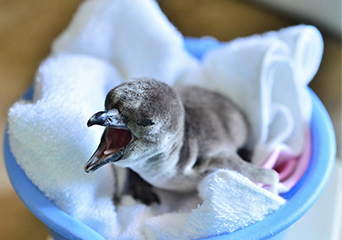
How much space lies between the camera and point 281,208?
0.53m

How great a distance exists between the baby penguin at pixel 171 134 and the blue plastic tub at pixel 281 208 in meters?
0.06

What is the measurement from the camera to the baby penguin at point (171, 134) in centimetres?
46

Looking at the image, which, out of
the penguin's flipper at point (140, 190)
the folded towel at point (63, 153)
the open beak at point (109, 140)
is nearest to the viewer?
the open beak at point (109, 140)

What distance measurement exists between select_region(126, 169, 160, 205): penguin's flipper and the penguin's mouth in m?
0.18

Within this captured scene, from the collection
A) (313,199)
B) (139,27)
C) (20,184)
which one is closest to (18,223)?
(20,184)

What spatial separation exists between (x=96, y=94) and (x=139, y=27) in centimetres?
19

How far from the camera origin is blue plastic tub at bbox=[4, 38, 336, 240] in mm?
493

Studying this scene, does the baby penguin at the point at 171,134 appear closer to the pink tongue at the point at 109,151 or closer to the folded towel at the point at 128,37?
the pink tongue at the point at 109,151

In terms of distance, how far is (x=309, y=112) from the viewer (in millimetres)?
707

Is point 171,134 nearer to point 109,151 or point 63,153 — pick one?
point 109,151

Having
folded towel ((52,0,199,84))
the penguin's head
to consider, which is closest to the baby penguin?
the penguin's head

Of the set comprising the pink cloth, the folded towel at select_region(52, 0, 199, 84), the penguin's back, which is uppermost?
the folded towel at select_region(52, 0, 199, 84)

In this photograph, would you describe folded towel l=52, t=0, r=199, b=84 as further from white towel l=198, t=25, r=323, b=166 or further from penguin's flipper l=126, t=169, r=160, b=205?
penguin's flipper l=126, t=169, r=160, b=205

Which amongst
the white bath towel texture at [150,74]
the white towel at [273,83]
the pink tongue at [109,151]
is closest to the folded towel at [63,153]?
the white bath towel texture at [150,74]
